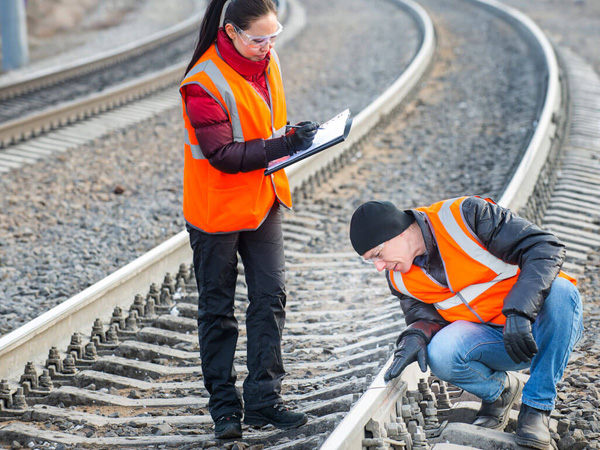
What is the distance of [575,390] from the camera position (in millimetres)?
4020

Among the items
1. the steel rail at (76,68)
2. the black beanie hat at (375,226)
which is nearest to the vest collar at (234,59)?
the black beanie hat at (375,226)

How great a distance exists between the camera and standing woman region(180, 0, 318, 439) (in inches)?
135

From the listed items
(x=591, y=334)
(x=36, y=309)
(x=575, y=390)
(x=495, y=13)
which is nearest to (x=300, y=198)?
(x=36, y=309)

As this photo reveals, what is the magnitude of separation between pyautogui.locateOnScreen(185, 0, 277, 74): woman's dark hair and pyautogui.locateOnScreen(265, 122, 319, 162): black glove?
19.0 inches

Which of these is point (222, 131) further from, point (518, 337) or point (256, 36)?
point (518, 337)

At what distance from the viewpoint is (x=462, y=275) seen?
11.3ft

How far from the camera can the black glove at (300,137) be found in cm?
352

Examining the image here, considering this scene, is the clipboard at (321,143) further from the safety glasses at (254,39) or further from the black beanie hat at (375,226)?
the safety glasses at (254,39)

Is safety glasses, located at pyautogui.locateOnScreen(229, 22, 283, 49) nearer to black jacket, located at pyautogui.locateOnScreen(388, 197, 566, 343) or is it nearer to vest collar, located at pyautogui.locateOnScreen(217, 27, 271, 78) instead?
vest collar, located at pyautogui.locateOnScreen(217, 27, 271, 78)

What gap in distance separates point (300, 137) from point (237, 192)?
0.36 m

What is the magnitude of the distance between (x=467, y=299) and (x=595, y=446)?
806 mm

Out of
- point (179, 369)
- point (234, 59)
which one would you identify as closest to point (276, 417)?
point (179, 369)

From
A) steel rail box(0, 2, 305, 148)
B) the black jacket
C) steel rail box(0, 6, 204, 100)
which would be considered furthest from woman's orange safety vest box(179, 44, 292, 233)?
steel rail box(0, 6, 204, 100)

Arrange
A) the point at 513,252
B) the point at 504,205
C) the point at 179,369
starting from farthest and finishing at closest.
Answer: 1. the point at 504,205
2. the point at 179,369
3. the point at 513,252
